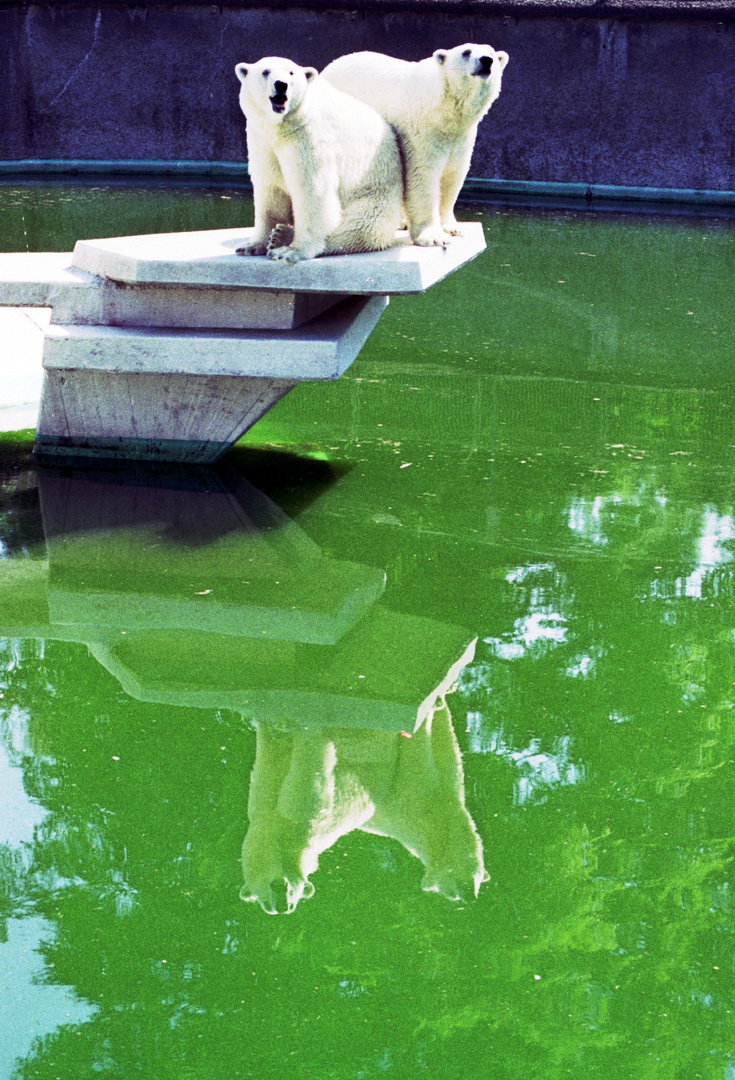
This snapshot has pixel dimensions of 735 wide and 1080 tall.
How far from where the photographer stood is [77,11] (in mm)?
14047

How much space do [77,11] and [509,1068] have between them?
13.8 m

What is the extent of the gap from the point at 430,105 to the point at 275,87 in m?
0.79

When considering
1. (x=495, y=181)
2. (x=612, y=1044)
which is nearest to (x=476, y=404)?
(x=612, y=1044)

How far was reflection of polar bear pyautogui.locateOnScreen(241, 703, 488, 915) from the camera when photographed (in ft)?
9.00

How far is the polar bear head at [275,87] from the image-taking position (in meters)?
4.34

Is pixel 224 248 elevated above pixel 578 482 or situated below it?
above

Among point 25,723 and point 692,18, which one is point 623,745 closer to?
point 25,723

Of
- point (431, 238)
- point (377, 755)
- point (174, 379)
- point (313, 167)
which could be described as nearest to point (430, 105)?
point (431, 238)

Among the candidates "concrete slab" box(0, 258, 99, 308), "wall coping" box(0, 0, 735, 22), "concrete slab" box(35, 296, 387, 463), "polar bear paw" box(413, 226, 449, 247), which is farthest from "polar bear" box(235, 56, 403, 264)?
"wall coping" box(0, 0, 735, 22)

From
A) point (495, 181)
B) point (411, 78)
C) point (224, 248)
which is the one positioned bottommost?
point (495, 181)

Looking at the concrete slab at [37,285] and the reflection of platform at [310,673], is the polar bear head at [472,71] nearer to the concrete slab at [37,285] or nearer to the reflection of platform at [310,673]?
the concrete slab at [37,285]

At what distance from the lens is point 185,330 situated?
495cm

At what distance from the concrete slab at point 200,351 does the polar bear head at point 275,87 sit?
0.78 m

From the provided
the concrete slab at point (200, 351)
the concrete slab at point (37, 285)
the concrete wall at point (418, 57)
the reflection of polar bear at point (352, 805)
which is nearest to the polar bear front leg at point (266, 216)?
the concrete slab at point (200, 351)
